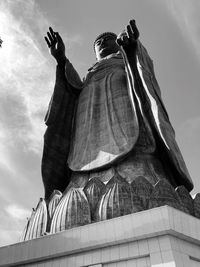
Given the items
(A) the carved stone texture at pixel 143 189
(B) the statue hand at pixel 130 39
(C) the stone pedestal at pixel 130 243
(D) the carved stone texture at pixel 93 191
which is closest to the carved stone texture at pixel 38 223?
(C) the stone pedestal at pixel 130 243

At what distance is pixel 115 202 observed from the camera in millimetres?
5770

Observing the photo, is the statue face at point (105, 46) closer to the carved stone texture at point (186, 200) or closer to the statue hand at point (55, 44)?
the statue hand at point (55, 44)

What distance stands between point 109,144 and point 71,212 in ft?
6.69

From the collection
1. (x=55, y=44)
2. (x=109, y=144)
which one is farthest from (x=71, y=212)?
(x=55, y=44)

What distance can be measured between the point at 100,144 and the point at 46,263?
295 cm

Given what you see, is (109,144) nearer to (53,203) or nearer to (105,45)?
(53,203)

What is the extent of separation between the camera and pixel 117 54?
9953 mm

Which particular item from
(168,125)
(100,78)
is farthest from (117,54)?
(168,125)

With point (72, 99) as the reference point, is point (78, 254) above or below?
below

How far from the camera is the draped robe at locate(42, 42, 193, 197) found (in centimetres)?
723

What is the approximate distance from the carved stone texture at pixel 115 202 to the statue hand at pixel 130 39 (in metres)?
3.40

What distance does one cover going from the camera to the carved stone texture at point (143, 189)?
6.00m

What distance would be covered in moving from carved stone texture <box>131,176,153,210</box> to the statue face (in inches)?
214

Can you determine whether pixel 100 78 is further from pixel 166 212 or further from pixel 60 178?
pixel 166 212
